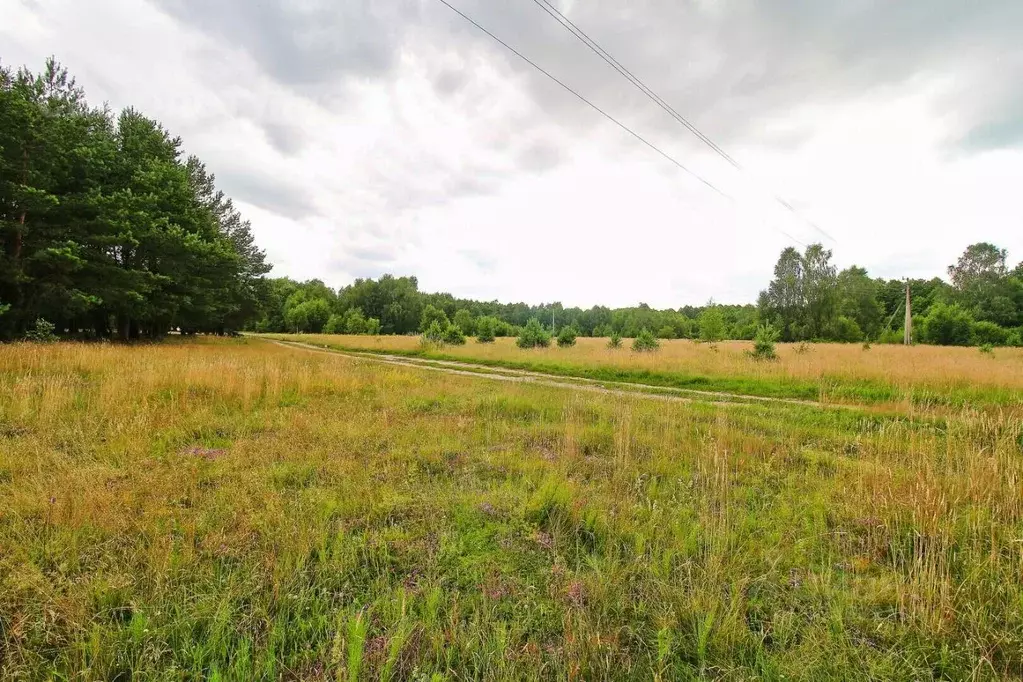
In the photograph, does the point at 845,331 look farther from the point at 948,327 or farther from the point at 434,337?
the point at 434,337

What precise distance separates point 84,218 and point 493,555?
28183mm

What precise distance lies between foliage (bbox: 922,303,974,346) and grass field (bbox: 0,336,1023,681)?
60.6m

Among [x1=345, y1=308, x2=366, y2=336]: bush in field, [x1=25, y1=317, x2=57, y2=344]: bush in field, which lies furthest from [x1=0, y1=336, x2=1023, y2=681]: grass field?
[x1=345, y1=308, x2=366, y2=336]: bush in field

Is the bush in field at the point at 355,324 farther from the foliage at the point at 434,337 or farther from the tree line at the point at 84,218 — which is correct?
the tree line at the point at 84,218

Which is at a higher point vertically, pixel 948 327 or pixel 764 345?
pixel 948 327

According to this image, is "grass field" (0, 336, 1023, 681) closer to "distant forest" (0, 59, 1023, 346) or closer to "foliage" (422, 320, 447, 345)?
"distant forest" (0, 59, 1023, 346)

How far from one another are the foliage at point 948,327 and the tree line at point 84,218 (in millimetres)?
72808

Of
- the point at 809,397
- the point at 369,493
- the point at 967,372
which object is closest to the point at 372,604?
the point at 369,493

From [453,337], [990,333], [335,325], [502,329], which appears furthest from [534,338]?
[335,325]

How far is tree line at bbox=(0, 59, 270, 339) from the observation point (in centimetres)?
1783

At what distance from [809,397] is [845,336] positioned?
55001 mm

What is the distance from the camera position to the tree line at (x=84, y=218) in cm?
1783

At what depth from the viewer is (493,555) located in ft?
11.0

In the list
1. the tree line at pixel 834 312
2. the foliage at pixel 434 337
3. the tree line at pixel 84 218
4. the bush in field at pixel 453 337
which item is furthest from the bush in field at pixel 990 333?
the tree line at pixel 84 218
